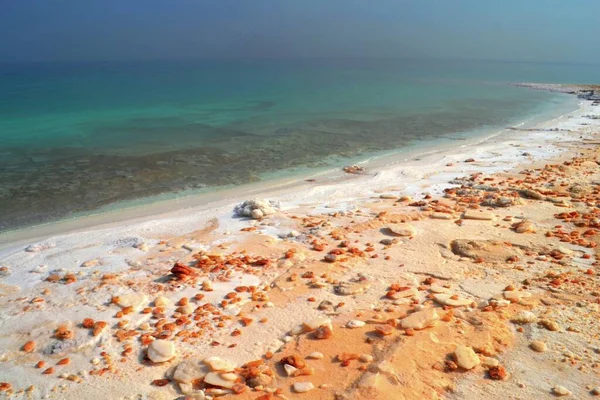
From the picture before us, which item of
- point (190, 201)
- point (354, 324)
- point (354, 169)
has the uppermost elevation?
point (354, 324)

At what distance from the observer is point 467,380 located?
397 cm

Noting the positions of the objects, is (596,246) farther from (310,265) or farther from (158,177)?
(158,177)

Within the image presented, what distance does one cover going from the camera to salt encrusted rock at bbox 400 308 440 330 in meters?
4.68

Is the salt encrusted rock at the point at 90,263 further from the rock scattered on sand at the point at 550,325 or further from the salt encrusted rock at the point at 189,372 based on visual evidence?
the rock scattered on sand at the point at 550,325

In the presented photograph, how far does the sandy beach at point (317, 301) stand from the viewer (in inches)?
159

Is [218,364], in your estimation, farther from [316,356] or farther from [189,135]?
[189,135]

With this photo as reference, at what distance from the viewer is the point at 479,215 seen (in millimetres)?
7895

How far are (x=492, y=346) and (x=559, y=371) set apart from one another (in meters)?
0.57

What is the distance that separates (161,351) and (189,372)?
1.32ft

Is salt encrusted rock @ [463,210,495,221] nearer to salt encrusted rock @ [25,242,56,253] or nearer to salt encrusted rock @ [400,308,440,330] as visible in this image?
salt encrusted rock @ [400,308,440,330]

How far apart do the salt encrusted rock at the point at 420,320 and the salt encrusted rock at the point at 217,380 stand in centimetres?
182

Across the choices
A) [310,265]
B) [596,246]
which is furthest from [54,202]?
[596,246]

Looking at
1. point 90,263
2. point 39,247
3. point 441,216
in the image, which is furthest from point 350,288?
point 39,247

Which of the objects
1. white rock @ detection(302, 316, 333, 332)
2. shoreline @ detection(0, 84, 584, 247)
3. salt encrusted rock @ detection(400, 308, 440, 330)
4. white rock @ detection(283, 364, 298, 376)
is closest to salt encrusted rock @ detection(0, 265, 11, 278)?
shoreline @ detection(0, 84, 584, 247)
